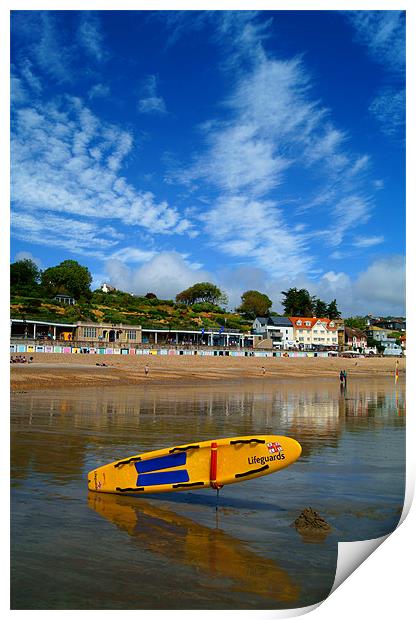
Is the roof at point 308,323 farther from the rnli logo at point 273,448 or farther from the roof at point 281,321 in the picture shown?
the rnli logo at point 273,448

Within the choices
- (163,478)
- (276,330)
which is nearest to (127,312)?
(276,330)

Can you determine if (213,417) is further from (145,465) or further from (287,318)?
(287,318)

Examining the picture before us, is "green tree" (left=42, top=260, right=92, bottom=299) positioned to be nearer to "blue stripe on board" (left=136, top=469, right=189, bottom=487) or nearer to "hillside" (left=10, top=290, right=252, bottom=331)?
"hillside" (left=10, top=290, right=252, bottom=331)

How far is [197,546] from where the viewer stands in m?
5.23

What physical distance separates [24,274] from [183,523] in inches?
2381

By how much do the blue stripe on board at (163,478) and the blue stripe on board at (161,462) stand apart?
0.25ft

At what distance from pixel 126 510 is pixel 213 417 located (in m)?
8.27

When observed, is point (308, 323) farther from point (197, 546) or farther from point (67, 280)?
point (197, 546)

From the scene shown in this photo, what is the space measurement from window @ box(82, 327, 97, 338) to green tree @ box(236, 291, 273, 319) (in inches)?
1833

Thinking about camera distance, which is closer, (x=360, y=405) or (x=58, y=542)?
(x=58, y=542)

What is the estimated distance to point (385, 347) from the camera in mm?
94062

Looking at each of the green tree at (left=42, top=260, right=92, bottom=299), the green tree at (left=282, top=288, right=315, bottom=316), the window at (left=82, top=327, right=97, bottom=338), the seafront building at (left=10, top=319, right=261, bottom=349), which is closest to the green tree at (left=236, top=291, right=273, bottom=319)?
the green tree at (left=282, top=288, right=315, bottom=316)

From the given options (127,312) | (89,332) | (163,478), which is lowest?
(163,478)
